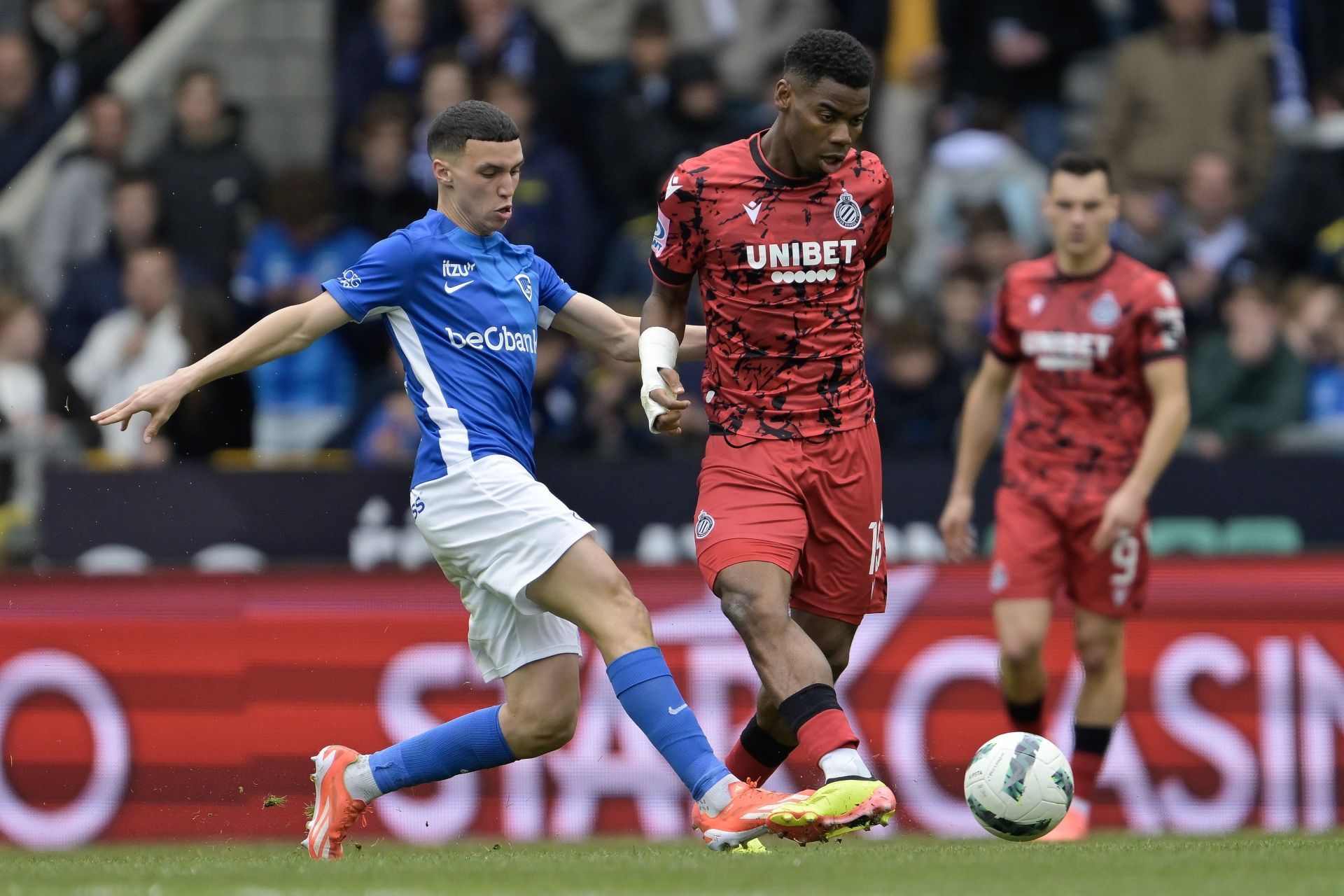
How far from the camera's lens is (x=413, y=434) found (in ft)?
35.2

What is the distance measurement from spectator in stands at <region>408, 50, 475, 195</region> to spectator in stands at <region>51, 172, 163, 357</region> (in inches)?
55.8

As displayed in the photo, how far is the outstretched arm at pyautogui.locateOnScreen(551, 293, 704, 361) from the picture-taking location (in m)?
6.70

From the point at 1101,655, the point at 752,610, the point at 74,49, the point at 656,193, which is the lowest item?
the point at 1101,655

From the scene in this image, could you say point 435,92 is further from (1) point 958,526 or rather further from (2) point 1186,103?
(1) point 958,526

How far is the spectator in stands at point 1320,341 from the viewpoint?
1062cm

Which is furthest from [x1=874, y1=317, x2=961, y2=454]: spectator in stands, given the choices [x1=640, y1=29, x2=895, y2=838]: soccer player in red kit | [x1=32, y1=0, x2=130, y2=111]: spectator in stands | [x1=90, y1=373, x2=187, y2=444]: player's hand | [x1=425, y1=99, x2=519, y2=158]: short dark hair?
[x1=32, y1=0, x2=130, y2=111]: spectator in stands

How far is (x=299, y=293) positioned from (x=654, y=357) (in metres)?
5.73

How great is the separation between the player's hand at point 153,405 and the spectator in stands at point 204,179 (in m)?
6.24

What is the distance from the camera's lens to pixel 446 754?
6.59m

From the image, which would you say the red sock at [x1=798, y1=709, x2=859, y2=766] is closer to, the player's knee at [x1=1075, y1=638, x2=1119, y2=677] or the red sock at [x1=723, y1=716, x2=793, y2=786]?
the red sock at [x1=723, y1=716, x2=793, y2=786]

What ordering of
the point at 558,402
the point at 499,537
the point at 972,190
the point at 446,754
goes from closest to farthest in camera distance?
the point at 499,537, the point at 446,754, the point at 558,402, the point at 972,190

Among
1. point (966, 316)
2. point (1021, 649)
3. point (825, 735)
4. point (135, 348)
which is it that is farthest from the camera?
point (135, 348)

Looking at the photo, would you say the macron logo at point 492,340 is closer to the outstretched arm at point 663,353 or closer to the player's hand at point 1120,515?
the outstretched arm at point 663,353

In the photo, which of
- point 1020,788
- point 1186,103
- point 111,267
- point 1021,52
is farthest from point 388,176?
point 1020,788
